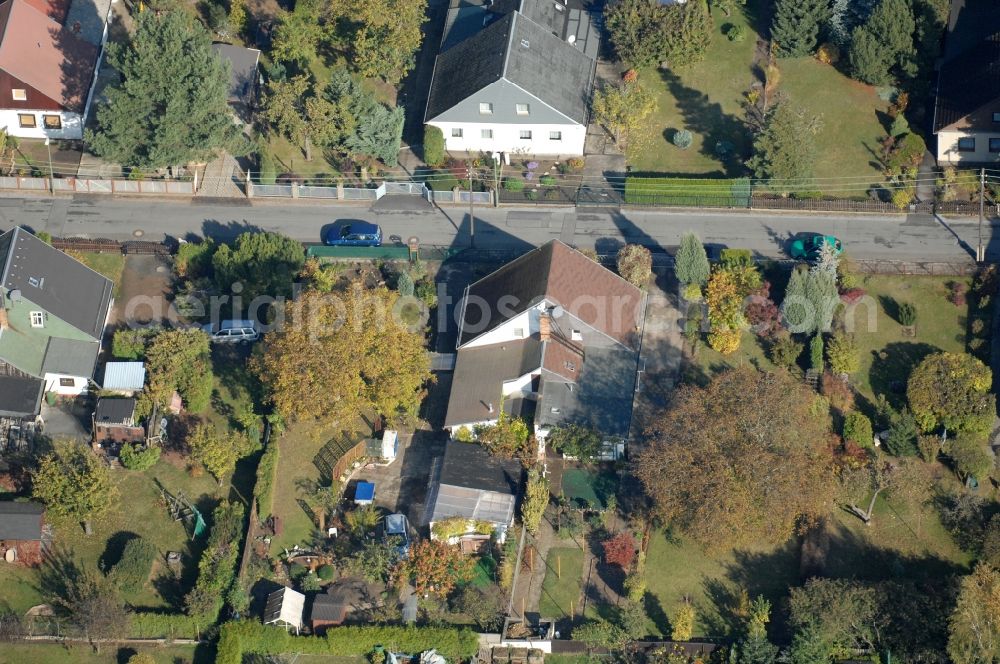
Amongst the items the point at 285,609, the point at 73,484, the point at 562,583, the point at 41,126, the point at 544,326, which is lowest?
the point at 285,609

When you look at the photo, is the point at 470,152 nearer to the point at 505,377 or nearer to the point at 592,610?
the point at 505,377

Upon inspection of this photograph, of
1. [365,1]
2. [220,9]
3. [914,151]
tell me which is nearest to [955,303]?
[914,151]

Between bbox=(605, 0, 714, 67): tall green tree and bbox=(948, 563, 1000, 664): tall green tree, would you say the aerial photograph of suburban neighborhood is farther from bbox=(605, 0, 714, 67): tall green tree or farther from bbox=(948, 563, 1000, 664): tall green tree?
bbox=(605, 0, 714, 67): tall green tree

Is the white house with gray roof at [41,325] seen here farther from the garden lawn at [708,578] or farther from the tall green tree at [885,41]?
the tall green tree at [885,41]

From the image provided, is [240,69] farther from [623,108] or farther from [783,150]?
[783,150]

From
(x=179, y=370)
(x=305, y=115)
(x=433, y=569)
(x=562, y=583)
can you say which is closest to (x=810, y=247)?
(x=562, y=583)

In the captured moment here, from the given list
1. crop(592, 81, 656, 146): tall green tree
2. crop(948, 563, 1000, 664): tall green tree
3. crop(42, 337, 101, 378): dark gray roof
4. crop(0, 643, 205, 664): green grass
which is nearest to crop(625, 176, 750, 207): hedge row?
crop(592, 81, 656, 146): tall green tree
